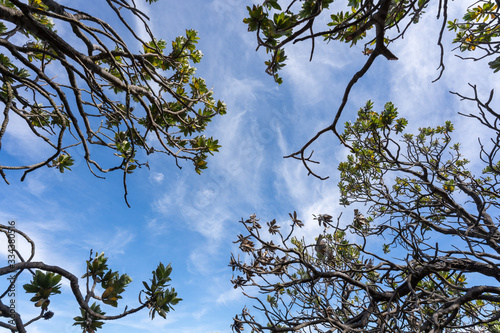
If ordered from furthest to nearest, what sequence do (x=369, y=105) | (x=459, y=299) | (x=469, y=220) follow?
(x=369, y=105), (x=469, y=220), (x=459, y=299)

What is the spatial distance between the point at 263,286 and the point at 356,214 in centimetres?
153

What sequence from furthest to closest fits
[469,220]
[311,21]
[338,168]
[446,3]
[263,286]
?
[338,168]
[469,220]
[263,286]
[446,3]
[311,21]

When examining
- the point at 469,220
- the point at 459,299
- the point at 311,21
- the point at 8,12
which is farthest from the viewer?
the point at 469,220

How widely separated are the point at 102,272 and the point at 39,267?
378mm

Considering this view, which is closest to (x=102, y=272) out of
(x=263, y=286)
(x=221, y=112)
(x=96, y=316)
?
(x=96, y=316)

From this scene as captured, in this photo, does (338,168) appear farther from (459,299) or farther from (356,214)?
(459,299)

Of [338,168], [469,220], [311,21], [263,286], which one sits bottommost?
[263,286]

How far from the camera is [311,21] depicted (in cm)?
136

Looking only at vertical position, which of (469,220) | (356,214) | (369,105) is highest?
(369,105)

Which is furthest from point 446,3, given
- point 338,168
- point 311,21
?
point 338,168

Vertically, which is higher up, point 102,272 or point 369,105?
point 369,105

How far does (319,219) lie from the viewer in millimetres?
3029

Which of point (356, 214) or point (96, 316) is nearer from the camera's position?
point (96, 316)

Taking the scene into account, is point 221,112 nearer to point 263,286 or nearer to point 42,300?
point 263,286
